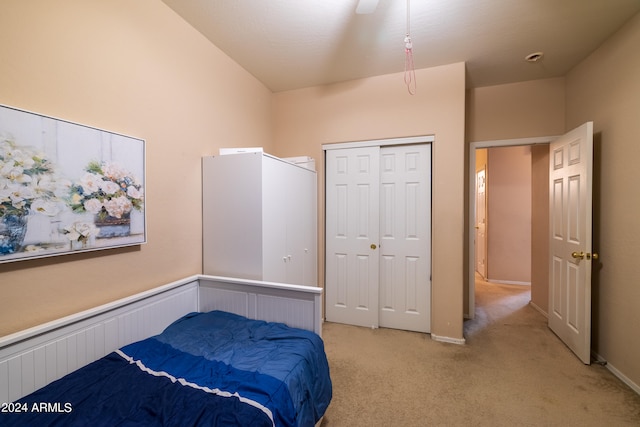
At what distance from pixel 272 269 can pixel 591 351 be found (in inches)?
112

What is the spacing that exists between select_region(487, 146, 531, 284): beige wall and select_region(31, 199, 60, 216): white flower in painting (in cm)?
532

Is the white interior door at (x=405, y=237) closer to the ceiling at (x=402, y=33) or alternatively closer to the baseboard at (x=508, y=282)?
the ceiling at (x=402, y=33)

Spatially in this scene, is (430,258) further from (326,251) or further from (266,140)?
(266,140)

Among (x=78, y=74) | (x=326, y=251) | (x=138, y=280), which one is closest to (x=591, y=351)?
(x=326, y=251)

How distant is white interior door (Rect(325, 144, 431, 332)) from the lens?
8.77 ft

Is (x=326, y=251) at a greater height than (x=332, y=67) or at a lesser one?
lesser

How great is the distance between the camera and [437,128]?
2.54 m

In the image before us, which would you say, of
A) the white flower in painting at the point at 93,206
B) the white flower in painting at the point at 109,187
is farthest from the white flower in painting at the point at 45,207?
the white flower in painting at the point at 109,187

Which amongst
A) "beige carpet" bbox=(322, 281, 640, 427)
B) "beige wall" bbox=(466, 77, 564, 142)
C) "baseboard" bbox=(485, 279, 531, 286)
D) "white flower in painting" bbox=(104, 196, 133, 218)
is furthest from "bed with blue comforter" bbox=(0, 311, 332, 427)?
"baseboard" bbox=(485, 279, 531, 286)

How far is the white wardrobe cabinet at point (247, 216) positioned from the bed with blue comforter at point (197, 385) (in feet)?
1.76

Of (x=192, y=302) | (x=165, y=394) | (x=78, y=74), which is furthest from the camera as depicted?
(x=192, y=302)

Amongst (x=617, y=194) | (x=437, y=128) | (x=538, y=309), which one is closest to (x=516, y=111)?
(x=437, y=128)

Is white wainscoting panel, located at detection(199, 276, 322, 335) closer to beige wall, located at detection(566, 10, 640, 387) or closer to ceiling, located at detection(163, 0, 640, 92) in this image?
ceiling, located at detection(163, 0, 640, 92)

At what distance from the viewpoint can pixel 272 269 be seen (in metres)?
2.08
